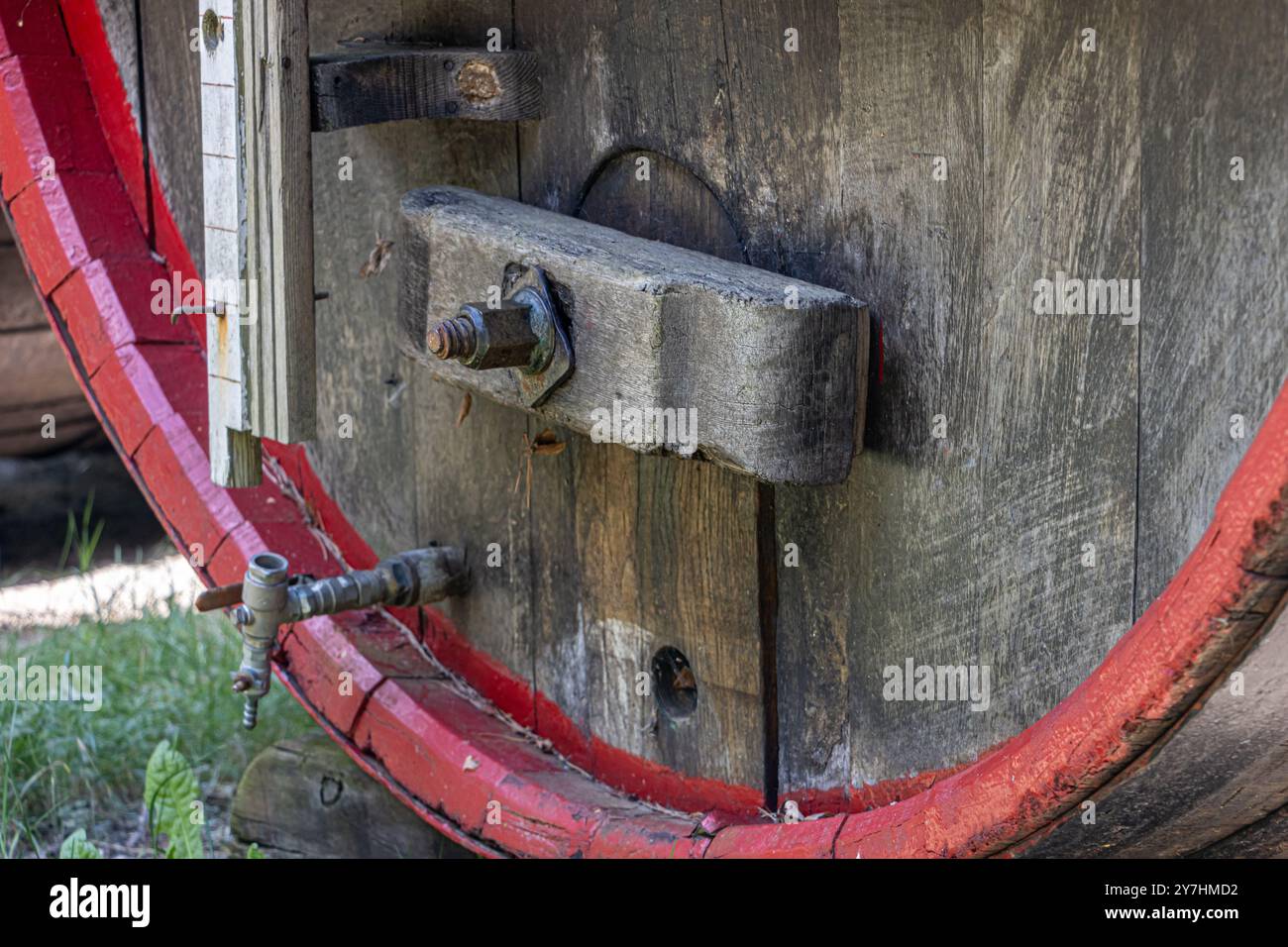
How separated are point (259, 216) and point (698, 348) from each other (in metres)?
0.56

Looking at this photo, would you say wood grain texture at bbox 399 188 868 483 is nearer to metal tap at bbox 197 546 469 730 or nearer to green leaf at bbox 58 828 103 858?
metal tap at bbox 197 546 469 730

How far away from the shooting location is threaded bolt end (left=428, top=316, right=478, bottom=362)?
1.72 m

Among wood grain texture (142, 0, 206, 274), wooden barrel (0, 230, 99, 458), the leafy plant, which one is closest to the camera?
wood grain texture (142, 0, 206, 274)

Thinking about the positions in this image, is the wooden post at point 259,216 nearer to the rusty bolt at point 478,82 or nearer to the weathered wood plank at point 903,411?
the rusty bolt at point 478,82

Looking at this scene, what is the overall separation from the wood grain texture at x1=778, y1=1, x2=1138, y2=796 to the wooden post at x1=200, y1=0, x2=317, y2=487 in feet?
1.98

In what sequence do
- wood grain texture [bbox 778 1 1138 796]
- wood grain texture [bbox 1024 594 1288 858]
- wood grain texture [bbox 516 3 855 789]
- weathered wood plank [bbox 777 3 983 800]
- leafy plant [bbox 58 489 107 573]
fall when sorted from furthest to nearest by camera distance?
leafy plant [bbox 58 489 107 573] < wood grain texture [bbox 516 3 855 789] < weathered wood plank [bbox 777 3 983 800] < wood grain texture [bbox 778 1 1138 796] < wood grain texture [bbox 1024 594 1288 858]

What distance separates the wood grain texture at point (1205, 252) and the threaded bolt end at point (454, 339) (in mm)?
679

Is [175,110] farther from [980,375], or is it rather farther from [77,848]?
[980,375]

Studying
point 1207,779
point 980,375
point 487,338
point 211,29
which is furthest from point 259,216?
point 1207,779

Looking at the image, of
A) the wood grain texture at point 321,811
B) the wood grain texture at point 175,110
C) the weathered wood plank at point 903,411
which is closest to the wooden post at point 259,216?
the wood grain texture at point 175,110

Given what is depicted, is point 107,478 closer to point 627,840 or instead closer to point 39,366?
point 39,366

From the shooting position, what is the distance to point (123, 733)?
306 cm

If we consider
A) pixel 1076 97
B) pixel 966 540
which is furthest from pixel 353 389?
pixel 1076 97

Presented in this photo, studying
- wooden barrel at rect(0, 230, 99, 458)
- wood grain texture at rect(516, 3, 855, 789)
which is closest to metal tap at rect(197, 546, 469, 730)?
wood grain texture at rect(516, 3, 855, 789)
